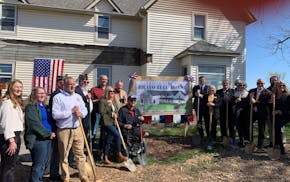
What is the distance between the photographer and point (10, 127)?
201 inches

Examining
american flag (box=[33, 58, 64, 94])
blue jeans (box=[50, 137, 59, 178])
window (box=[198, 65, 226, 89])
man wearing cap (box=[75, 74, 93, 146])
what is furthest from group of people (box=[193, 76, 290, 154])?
window (box=[198, 65, 226, 89])

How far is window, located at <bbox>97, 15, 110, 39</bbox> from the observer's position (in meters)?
18.0

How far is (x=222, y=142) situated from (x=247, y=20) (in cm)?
864

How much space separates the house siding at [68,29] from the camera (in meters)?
16.8

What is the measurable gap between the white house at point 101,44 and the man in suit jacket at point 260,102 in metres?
7.59

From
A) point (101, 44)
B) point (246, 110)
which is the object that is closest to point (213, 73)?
point (101, 44)

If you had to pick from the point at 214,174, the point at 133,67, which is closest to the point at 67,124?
the point at 214,174

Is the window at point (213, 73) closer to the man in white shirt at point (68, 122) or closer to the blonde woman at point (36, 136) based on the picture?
the man in white shirt at point (68, 122)

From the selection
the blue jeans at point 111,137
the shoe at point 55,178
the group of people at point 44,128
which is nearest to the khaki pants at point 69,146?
the group of people at point 44,128

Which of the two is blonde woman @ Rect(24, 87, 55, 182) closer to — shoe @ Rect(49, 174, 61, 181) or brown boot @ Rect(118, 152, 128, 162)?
shoe @ Rect(49, 174, 61, 181)

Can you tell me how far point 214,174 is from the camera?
23.1 ft

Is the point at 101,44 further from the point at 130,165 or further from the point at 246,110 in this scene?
the point at 130,165

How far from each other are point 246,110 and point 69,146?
4900 mm

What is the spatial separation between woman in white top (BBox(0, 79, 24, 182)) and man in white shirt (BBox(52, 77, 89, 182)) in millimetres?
669
